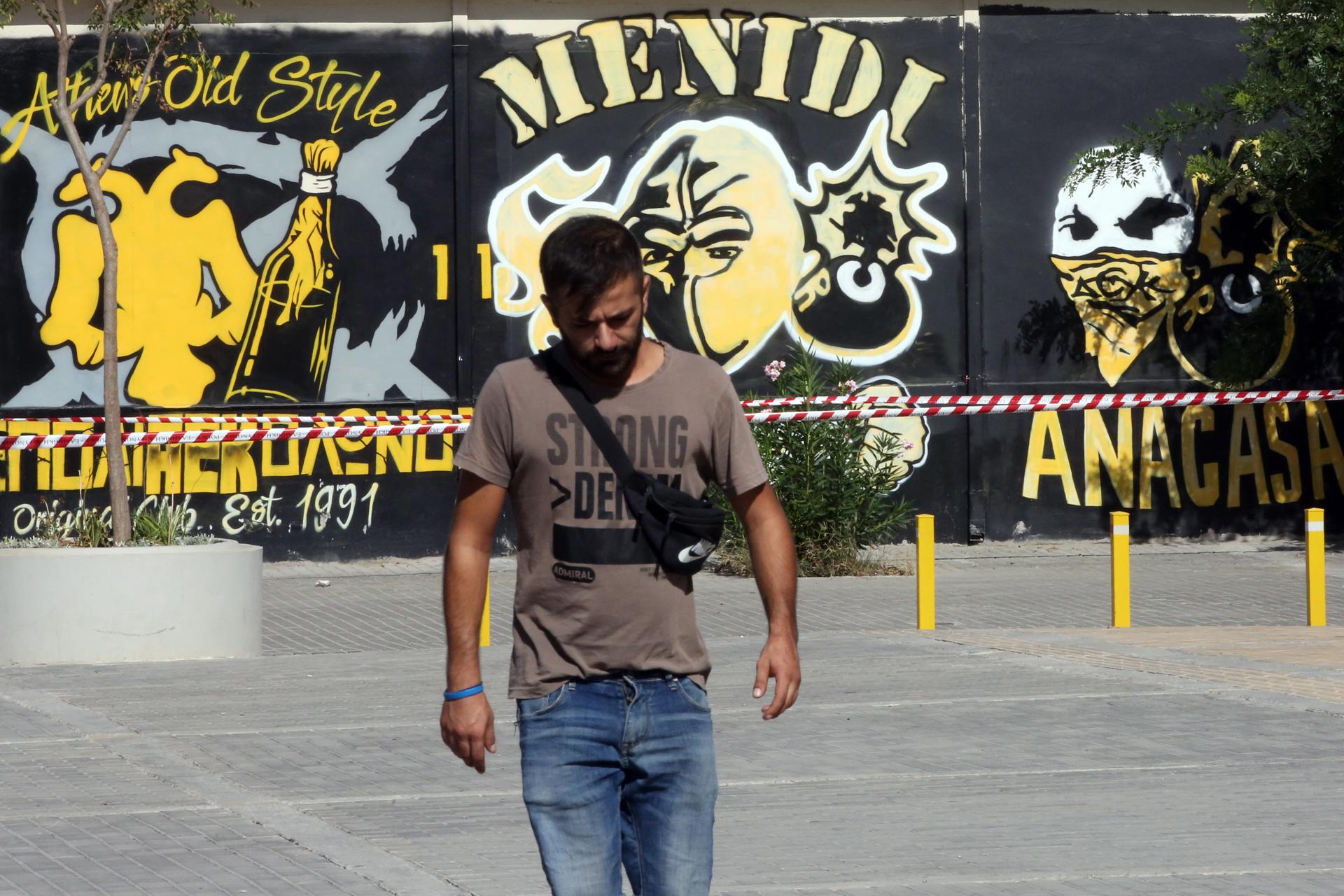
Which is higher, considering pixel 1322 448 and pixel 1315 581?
pixel 1322 448

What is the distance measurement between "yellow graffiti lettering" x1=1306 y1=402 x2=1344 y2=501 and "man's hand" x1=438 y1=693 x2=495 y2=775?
602 inches

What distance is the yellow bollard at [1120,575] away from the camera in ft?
40.8

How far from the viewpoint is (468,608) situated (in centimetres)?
418

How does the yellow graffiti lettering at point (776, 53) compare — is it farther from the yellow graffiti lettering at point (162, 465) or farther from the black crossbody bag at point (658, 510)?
the black crossbody bag at point (658, 510)

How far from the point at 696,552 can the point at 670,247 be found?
13.5m

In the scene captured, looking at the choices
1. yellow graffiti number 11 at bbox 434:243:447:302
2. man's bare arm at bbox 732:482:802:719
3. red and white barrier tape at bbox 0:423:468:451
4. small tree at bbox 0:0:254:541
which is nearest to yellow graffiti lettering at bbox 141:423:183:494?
red and white barrier tape at bbox 0:423:468:451

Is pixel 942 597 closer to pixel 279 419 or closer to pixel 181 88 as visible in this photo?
pixel 279 419

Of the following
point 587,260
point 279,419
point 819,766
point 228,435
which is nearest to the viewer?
point 587,260

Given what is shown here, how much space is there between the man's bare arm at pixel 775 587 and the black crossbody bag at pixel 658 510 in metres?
0.16

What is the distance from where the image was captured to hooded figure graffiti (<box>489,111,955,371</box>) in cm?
1717

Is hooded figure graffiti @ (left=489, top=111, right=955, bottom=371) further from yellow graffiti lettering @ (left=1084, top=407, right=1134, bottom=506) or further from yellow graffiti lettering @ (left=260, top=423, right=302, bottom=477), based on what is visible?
yellow graffiti lettering @ (left=260, top=423, right=302, bottom=477)

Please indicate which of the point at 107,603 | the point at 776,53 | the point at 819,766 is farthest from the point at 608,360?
the point at 776,53

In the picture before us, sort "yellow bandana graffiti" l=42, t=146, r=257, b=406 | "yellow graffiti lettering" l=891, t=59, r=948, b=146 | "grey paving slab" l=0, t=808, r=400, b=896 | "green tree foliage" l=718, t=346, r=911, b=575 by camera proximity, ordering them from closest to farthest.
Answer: "grey paving slab" l=0, t=808, r=400, b=896, "green tree foliage" l=718, t=346, r=911, b=575, "yellow bandana graffiti" l=42, t=146, r=257, b=406, "yellow graffiti lettering" l=891, t=59, r=948, b=146

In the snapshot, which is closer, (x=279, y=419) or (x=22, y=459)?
(x=22, y=459)
